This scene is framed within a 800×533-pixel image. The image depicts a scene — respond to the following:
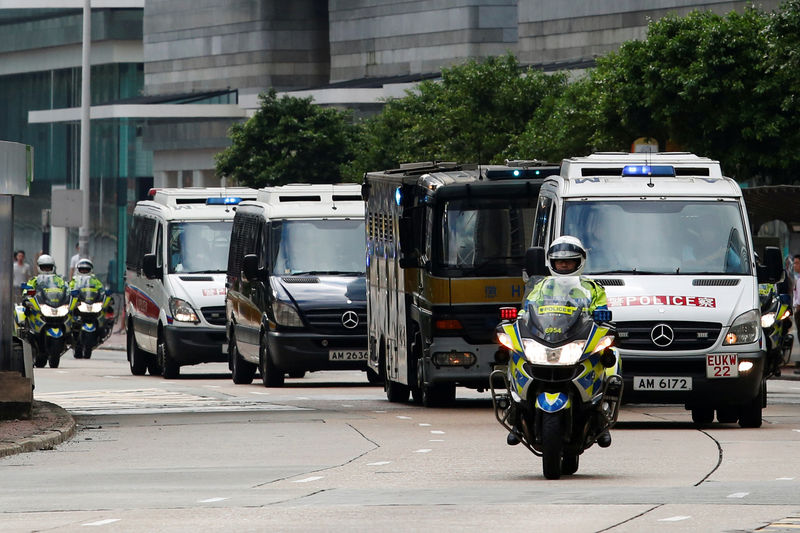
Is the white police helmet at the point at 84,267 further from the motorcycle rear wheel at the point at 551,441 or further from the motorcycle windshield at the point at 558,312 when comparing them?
the motorcycle rear wheel at the point at 551,441

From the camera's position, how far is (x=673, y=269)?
19469 mm

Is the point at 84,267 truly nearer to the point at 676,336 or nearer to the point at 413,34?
the point at 676,336

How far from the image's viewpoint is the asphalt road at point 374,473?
464 inches

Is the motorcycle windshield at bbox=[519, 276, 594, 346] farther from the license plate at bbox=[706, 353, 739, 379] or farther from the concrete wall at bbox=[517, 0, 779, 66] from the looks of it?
the concrete wall at bbox=[517, 0, 779, 66]

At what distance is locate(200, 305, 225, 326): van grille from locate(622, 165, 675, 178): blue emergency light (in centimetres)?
1159

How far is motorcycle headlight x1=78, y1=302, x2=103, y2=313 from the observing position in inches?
1454

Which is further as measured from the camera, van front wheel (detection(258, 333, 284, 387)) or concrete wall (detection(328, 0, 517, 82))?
concrete wall (detection(328, 0, 517, 82))

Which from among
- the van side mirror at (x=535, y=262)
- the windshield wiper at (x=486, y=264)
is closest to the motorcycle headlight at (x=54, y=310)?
the windshield wiper at (x=486, y=264)

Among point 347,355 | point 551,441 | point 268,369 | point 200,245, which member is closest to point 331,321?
point 347,355

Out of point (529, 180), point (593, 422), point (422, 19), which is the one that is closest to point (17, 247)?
point (422, 19)

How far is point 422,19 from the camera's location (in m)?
70.7

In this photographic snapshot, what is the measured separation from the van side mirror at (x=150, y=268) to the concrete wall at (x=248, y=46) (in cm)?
4618

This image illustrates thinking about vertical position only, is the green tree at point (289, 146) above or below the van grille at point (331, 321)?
above

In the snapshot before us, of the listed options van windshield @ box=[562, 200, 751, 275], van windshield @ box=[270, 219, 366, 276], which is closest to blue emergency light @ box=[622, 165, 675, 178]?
van windshield @ box=[562, 200, 751, 275]
